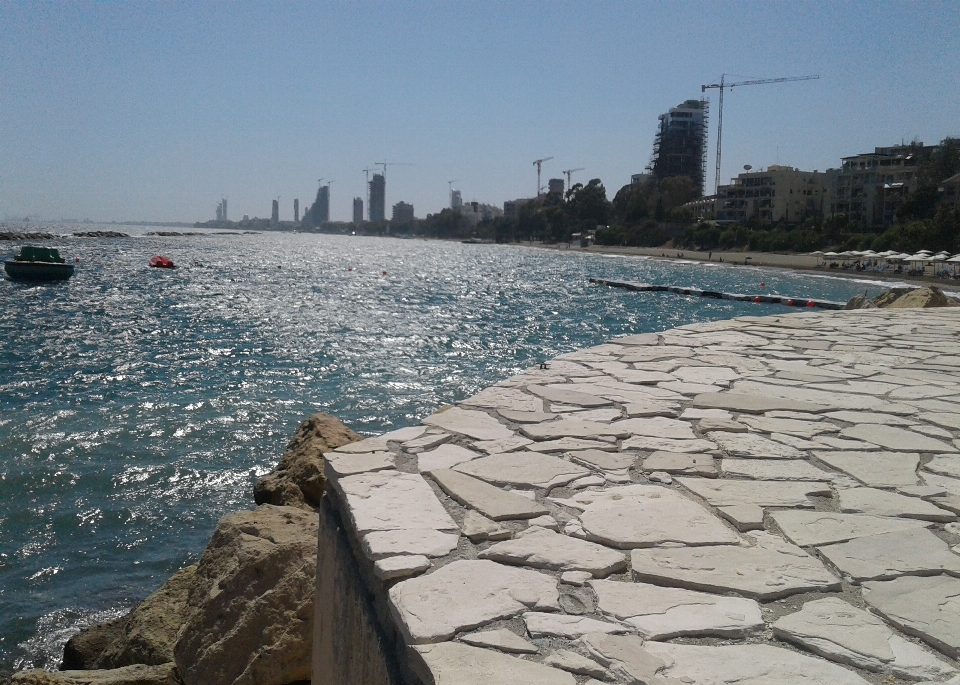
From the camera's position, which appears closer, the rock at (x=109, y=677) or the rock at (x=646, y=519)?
the rock at (x=646, y=519)

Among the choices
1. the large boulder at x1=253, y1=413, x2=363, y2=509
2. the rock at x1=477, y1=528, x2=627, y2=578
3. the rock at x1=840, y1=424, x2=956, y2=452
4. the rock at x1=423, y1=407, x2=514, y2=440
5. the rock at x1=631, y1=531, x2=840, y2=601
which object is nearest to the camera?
the rock at x1=631, y1=531, x2=840, y2=601

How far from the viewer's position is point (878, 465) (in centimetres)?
313

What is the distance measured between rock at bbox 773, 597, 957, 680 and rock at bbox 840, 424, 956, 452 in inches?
66.7

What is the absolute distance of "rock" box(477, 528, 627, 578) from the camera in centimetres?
218

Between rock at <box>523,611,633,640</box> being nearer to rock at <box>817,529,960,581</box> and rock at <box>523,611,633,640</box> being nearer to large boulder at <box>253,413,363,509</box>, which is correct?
rock at <box>817,529,960,581</box>

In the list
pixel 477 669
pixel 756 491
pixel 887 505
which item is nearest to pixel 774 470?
pixel 756 491

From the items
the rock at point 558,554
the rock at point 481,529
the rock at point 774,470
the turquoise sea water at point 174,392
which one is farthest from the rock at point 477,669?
the turquoise sea water at point 174,392

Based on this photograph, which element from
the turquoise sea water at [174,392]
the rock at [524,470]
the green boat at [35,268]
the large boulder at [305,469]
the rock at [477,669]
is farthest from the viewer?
the green boat at [35,268]

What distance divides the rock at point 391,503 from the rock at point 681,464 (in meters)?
0.93

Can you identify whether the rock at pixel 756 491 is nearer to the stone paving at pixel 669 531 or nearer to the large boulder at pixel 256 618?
the stone paving at pixel 669 531

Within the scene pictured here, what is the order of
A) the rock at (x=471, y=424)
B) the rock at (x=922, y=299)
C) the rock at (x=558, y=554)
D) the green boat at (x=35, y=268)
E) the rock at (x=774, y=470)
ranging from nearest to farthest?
1. the rock at (x=558, y=554)
2. the rock at (x=774, y=470)
3. the rock at (x=471, y=424)
4. the rock at (x=922, y=299)
5. the green boat at (x=35, y=268)

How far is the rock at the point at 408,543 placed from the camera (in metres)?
2.23

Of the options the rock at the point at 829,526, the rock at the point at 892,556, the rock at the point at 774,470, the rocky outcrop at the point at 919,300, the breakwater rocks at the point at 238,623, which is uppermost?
the rocky outcrop at the point at 919,300

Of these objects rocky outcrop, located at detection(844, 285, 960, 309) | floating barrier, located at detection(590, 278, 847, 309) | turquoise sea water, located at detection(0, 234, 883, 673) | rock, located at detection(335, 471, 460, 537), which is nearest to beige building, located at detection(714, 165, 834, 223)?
floating barrier, located at detection(590, 278, 847, 309)
